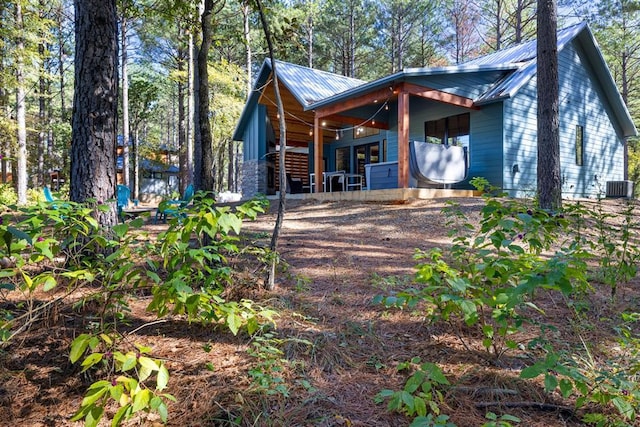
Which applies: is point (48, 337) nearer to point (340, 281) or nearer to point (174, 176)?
point (340, 281)

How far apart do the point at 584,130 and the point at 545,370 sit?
14.2m

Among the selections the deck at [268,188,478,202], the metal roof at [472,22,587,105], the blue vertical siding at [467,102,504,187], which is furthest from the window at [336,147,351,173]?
the metal roof at [472,22,587,105]

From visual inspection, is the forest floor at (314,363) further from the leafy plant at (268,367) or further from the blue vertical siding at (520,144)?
the blue vertical siding at (520,144)

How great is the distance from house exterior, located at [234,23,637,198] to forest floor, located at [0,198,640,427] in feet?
20.5

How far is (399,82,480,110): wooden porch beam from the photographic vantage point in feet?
28.7

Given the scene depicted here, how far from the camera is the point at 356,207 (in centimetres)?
878

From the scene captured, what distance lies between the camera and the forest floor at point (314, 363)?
1.70 meters

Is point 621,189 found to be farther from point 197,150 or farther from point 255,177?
point 197,150

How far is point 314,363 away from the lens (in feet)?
6.73

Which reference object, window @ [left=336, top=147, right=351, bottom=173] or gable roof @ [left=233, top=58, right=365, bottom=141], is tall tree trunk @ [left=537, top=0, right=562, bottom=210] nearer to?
gable roof @ [left=233, top=58, right=365, bottom=141]

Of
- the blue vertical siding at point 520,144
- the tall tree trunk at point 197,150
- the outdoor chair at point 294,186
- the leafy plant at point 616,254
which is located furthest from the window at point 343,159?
the leafy plant at point 616,254

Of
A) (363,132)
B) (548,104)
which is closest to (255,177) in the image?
(363,132)

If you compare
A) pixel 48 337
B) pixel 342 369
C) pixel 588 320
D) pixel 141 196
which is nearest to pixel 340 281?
pixel 342 369

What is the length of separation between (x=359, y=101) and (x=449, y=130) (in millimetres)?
3430
